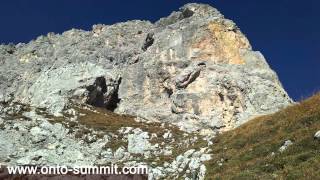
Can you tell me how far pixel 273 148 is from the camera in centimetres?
2602

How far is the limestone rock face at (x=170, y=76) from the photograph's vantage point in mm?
80688

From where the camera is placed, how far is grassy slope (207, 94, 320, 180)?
21478 mm

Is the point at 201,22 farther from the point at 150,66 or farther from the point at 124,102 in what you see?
the point at 124,102

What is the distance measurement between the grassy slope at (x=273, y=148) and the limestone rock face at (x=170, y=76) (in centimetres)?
3616

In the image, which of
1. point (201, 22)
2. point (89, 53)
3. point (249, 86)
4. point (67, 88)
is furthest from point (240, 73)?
point (89, 53)

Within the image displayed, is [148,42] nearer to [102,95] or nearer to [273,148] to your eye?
[102,95]

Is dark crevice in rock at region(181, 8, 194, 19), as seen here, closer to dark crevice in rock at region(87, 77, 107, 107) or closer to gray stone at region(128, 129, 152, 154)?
dark crevice in rock at region(87, 77, 107, 107)

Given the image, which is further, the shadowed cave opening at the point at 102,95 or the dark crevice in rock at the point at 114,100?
the dark crevice in rock at the point at 114,100

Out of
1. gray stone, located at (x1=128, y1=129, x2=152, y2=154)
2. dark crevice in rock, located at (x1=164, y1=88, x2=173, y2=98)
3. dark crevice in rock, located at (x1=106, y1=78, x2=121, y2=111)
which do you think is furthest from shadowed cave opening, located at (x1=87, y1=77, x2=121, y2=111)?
gray stone, located at (x1=128, y1=129, x2=152, y2=154)

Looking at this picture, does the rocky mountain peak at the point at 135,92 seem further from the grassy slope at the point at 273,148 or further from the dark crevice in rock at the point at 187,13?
the grassy slope at the point at 273,148

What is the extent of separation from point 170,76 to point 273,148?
64.4m

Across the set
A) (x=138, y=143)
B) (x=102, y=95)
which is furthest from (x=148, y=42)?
(x=138, y=143)

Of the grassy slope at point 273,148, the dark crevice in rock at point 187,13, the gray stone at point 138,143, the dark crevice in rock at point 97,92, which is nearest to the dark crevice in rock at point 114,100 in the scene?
the dark crevice in rock at point 97,92

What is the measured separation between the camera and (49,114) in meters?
60.7
